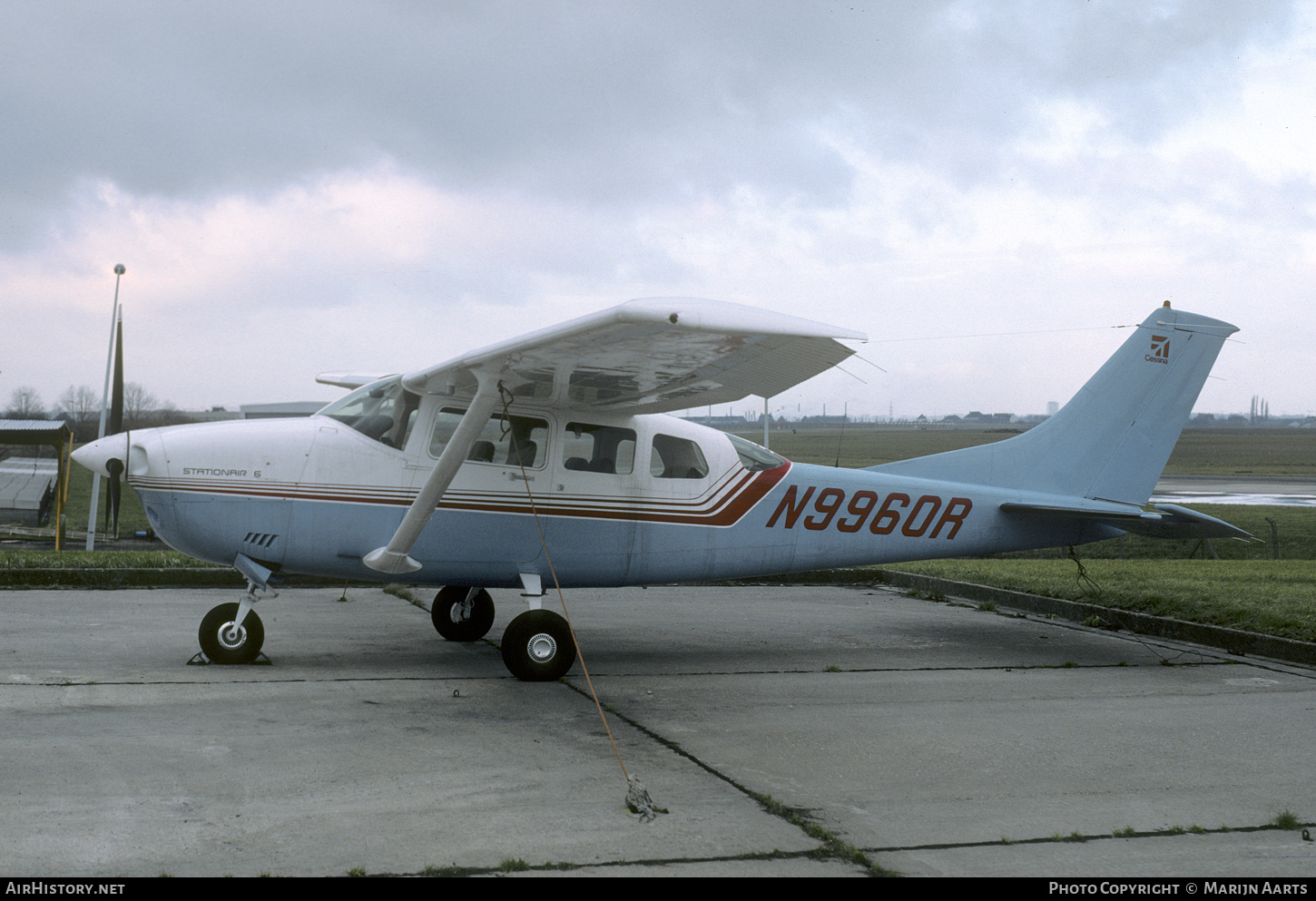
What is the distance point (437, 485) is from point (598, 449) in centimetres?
158

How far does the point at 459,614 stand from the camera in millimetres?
9453

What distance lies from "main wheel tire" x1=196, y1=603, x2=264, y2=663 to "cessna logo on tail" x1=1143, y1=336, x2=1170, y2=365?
8395 millimetres

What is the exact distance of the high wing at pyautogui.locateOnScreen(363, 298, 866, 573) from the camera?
5.76 m

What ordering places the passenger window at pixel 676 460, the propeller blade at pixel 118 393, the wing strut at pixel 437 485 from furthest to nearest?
1. the propeller blade at pixel 118 393
2. the passenger window at pixel 676 460
3. the wing strut at pixel 437 485

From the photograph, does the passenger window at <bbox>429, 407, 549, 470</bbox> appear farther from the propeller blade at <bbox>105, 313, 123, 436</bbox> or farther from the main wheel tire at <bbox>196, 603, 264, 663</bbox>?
the propeller blade at <bbox>105, 313, 123, 436</bbox>

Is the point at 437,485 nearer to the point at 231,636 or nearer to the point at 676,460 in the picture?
the point at 231,636

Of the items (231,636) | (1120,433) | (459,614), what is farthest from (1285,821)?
(231,636)

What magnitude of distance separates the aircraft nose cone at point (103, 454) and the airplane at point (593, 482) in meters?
0.02

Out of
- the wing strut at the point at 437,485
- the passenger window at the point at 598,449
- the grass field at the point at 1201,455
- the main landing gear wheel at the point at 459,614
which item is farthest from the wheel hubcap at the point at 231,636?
the grass field at the point at 1201,455

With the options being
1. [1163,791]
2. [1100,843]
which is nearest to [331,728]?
[1100,843]

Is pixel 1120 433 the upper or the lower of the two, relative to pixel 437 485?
upper

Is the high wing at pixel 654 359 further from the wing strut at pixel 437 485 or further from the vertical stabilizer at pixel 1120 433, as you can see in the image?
the vertical stabilizer at pixel 1120 433

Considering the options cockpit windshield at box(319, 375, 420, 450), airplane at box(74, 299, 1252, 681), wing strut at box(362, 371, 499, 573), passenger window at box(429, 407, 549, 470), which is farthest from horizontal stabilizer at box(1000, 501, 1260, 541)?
cockpit windshield at box(319, 375, 420, 450)

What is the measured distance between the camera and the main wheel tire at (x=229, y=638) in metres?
7.87
